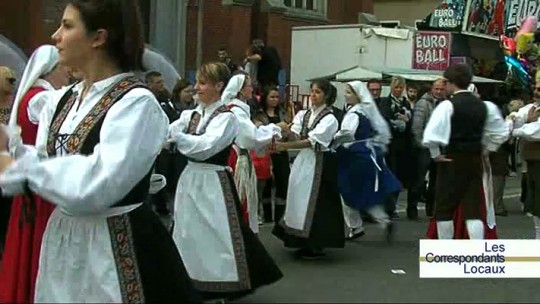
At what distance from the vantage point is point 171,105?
9570 millimetres

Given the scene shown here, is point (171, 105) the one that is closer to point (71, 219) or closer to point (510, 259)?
point (510, 259)

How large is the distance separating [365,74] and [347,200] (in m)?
6.66

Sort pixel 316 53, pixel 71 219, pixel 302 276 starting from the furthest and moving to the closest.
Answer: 1. pixel 316 53
2. pixel 302 276
3. pixel 71 219

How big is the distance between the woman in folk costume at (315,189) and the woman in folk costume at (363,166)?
77 cm

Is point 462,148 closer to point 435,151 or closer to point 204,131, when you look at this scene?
point 435,151

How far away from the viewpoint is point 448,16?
22.3 meters

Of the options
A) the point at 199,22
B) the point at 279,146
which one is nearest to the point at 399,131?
the point at 279,146

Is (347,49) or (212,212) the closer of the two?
(212,212)

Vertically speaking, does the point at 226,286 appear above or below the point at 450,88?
below

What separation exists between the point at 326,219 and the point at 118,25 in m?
5.90

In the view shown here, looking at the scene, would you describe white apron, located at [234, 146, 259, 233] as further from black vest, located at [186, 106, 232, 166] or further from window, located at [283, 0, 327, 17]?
window, located at [283, 0, 327, 17]

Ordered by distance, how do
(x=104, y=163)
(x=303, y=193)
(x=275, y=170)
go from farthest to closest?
(x=275, y=170) → (x=303, y=193) → (x=104, y=163)

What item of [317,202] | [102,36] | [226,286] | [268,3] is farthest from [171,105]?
[268,3]

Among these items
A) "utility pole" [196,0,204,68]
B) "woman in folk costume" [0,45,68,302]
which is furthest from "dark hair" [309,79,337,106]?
"utility pole" [196,0,204,68]
